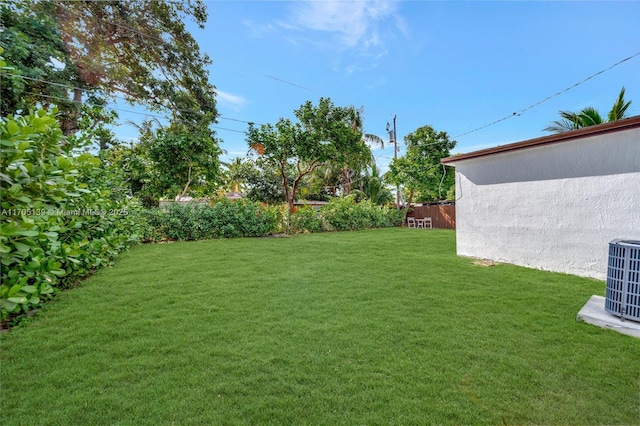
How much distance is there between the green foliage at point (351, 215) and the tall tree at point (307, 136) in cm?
278

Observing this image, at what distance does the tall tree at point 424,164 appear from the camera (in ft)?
55.3

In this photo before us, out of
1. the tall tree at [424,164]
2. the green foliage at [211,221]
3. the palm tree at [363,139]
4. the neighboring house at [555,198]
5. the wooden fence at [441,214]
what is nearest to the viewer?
the neighboring house at [555,198]

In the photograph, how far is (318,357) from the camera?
241 cm

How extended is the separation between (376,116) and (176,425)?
22836 mm

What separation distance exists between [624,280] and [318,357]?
326 centimetres

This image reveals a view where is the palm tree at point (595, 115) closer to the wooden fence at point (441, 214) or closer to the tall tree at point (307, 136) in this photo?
the wooden fence at point (441, 214)

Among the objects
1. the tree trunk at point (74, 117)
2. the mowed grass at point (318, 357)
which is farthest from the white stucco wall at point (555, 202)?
the tree trunk at point (74, 117)

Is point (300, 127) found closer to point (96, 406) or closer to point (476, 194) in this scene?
point (476, 194)

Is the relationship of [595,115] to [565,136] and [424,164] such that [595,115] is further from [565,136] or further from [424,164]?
[424,164]

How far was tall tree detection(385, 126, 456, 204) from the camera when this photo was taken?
664 inches

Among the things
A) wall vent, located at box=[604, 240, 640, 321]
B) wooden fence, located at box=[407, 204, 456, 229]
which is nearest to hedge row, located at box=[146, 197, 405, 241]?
wooden fence, located at box=[407, 204, 456, 229]

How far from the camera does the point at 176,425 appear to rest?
5.41ft

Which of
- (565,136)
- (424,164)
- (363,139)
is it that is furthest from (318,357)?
(363,139)

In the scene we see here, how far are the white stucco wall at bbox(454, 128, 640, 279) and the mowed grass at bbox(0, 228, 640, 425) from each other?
2.74 ft
